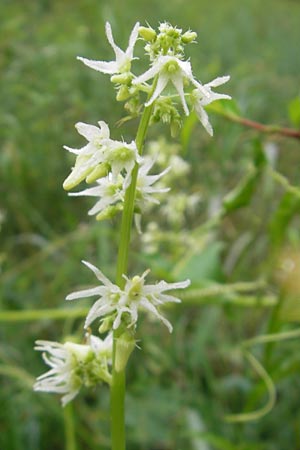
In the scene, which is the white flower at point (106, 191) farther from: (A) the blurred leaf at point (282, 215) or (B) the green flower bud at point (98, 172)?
(A) the blurred leaf at point (282, 215)

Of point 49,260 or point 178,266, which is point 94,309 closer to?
point 178,266

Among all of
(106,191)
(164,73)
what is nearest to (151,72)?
(164,73)

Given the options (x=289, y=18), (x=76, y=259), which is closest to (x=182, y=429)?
(x=76, y=259)

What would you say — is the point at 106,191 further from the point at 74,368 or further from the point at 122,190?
the point at 74,368

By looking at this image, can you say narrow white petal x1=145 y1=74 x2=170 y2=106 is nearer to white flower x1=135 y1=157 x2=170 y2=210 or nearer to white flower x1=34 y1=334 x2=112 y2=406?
white flower x1=135 y1=157 x2=170 y2=210

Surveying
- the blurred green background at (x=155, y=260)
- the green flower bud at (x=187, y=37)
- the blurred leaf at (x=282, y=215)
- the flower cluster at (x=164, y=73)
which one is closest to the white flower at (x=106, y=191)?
the flower cluster at (x=164, y=73)

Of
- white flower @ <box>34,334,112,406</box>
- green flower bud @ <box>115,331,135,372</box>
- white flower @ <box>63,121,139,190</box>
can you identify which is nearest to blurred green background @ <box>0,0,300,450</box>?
white flower @ <box>34,334,112,406</box>
